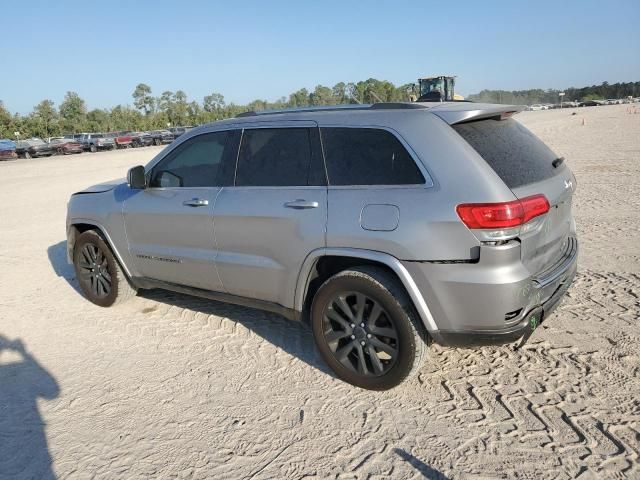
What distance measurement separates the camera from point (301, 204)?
3.44m

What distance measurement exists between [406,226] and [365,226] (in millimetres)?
269

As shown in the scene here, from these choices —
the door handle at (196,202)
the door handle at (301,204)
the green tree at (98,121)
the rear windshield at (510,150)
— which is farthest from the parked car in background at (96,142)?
the rear windshield at (510,150)

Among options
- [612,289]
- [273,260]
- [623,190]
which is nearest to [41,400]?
[273,260]

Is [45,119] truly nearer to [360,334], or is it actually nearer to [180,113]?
[180,113]

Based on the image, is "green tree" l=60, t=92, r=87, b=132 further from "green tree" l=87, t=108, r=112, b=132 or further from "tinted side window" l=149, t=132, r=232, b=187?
"tinted side window" l=149, t=132, r=232, b=187

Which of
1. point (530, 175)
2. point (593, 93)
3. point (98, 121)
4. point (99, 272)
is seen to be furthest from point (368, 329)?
point (593, 93)

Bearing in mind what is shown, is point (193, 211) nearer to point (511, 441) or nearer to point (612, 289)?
point (511, 441)

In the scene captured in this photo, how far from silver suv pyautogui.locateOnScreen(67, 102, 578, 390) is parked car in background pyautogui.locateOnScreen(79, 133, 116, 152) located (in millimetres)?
41402

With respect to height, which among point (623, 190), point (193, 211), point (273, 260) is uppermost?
point (193, 211)

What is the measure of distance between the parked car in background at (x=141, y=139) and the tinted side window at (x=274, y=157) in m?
44.3

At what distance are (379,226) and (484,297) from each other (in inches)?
28.4

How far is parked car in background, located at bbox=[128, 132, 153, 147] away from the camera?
147ft

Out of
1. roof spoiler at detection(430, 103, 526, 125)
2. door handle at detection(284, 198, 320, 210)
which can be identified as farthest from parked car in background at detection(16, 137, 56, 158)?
roof spoiler at detection(430, 103, 526, 125)

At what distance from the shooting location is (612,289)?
466cm
